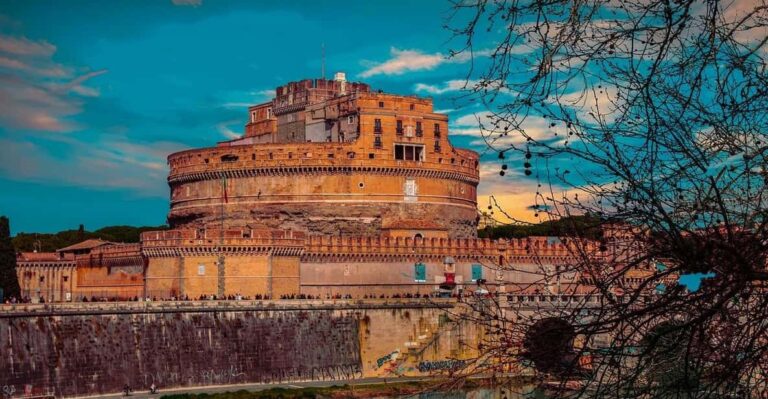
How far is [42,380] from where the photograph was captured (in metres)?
41.2

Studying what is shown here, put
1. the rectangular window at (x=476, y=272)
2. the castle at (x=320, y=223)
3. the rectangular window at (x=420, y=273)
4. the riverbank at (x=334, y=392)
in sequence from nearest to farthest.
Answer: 1. the riverbank at (x=334, y=392)
2. the castle at (x=320, y=223)
3. the rectangular window at (x=420, y=273)
4. the rectangular window at (x=476, y=272)

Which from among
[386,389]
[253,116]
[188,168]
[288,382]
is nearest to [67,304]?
[288,382]

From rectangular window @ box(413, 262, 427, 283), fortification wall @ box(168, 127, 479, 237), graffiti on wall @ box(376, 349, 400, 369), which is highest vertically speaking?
fortification wall @ box(168, 127, 479, 237)

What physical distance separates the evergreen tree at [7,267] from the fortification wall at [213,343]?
39.9 ft

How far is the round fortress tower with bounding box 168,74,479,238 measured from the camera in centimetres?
6372

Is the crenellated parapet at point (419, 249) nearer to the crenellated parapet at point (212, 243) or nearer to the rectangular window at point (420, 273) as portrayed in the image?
the rectangular window at point (420, 273)

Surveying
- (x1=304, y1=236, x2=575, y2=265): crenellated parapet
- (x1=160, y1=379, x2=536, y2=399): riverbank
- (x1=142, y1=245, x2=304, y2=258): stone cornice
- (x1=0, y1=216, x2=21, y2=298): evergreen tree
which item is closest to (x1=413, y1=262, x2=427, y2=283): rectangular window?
(x1=304, y1=236, x2=575, y2=265): crenellated parapet

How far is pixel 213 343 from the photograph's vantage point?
157ft

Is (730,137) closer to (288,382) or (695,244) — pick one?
(695,244)

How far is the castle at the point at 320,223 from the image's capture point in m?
55.0

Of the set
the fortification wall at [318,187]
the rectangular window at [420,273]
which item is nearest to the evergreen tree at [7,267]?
the fortification wall at [318,187]

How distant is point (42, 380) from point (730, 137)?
35.5 metres

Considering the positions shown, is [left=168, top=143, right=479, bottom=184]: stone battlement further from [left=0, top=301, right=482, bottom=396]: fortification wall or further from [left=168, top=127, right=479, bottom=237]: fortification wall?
[left=0, top=301, right=482, bottom=396]: fortification wall

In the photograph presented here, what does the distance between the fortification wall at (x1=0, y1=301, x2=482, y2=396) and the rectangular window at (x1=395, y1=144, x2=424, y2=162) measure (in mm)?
13068
